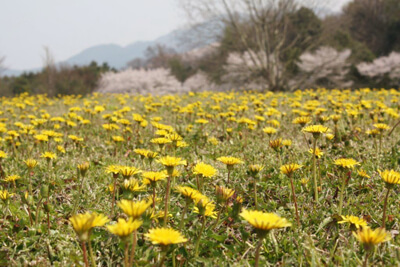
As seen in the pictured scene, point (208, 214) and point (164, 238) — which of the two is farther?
point (208, 214)

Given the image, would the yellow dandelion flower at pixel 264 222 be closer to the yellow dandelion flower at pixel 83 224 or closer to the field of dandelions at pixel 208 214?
the field of dandelions at pixel 208 214

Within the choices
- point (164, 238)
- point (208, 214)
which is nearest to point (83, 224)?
point (164, 238)

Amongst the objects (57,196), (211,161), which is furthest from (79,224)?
(211,161)

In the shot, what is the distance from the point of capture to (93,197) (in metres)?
1.79

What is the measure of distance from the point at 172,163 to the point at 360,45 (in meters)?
22.4

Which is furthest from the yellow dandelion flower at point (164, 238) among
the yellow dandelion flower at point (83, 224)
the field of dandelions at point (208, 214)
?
the yellow dandelion flower at point (83, 224)

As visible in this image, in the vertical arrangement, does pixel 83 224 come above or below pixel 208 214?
above

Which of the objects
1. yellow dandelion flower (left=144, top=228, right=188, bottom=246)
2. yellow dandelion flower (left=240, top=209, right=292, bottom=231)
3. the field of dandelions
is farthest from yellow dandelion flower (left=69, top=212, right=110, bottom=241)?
yellow dandelion flower (left=240, top=209, right=292, bottom=231)

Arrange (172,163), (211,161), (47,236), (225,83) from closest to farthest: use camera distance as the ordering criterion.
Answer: (172,163), (47,236), (211,161), (225,83)

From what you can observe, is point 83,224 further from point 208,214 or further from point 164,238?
point 208,214

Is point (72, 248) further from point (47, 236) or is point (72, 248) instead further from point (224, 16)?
point (224, 16)

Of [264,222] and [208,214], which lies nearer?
[264,222]

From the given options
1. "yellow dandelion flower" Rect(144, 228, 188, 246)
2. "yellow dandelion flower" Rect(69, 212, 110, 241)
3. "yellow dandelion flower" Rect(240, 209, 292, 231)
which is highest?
"yellow dandelion flower" Rect(69, 212, 110, 241)

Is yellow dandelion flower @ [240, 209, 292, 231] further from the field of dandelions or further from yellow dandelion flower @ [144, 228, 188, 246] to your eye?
yellow dandelion flower @ [144, 228, 188, 246]
